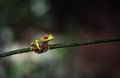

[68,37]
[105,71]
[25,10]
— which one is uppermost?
[25,10]

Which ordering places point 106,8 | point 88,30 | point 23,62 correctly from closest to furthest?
1. point 23,62
2. point 88,30
3. point 106,8

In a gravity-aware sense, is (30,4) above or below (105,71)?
above

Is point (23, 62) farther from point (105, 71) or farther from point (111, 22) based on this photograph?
point (111, 22)

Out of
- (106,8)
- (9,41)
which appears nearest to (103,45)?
(106,8)

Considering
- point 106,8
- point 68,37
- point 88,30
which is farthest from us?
point 106,8

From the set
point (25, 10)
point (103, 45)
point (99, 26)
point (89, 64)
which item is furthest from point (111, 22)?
point (25, 10)

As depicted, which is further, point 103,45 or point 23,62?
point 103,45
